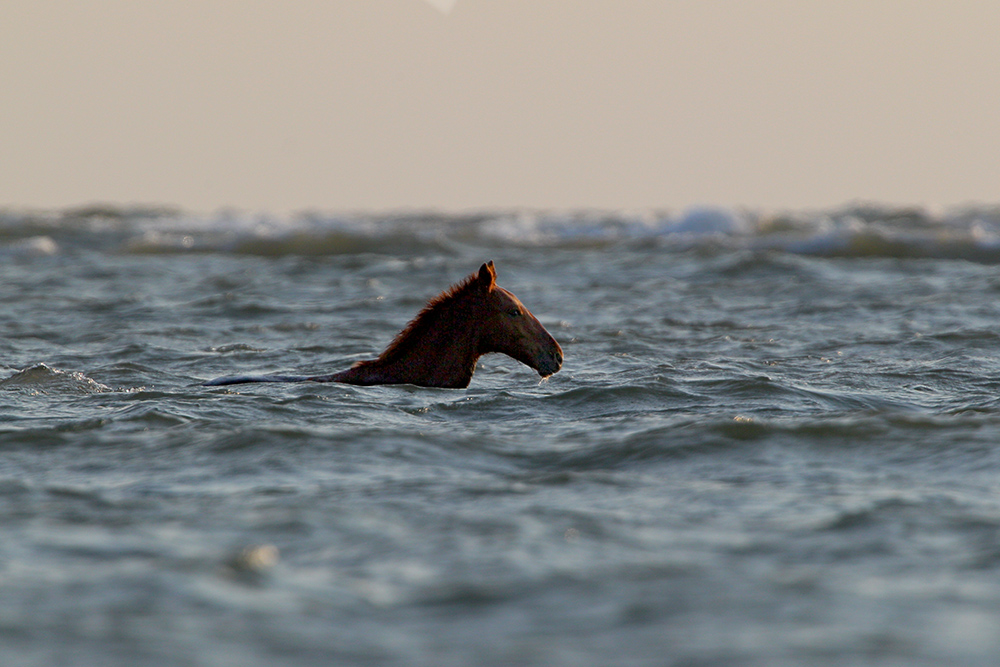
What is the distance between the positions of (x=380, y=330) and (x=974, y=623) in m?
11.7

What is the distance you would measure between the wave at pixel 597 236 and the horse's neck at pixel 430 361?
1839cm

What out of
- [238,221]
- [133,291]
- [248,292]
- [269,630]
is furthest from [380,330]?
[238,221]

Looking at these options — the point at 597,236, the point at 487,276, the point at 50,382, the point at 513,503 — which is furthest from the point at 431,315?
the point at 597,236

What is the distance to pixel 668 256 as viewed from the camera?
26500 millimetres

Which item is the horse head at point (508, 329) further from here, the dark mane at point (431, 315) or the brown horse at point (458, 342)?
the dark mane at point (431, 315)

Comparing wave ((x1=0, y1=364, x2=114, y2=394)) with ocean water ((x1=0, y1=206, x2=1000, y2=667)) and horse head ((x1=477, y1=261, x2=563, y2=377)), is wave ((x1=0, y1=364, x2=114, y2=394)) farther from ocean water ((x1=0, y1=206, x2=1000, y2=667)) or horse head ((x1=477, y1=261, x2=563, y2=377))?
horse head ((x1=477, y1=261, x2=563, y2=377))

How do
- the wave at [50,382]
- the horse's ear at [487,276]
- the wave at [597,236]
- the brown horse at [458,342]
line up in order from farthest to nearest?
the wave at [597,236], the wave at [50,382], the brown horse at [458,342], the horse's ear at [487,276]

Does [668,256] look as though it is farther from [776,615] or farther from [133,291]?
[776,615]

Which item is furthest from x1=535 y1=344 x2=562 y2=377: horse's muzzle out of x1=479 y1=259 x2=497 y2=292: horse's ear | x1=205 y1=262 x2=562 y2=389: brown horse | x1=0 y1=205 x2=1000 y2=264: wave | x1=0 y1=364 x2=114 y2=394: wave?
x1=0 y1=205 x2=1000 y2=264: wave

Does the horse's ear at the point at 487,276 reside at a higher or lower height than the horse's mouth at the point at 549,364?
higher

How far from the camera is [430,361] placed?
32.1 feet

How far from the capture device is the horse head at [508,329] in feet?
31.8

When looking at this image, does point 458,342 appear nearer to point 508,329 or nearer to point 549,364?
point 508,329

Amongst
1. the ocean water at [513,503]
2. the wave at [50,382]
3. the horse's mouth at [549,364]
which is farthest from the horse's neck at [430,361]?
the wave at [50,382]
